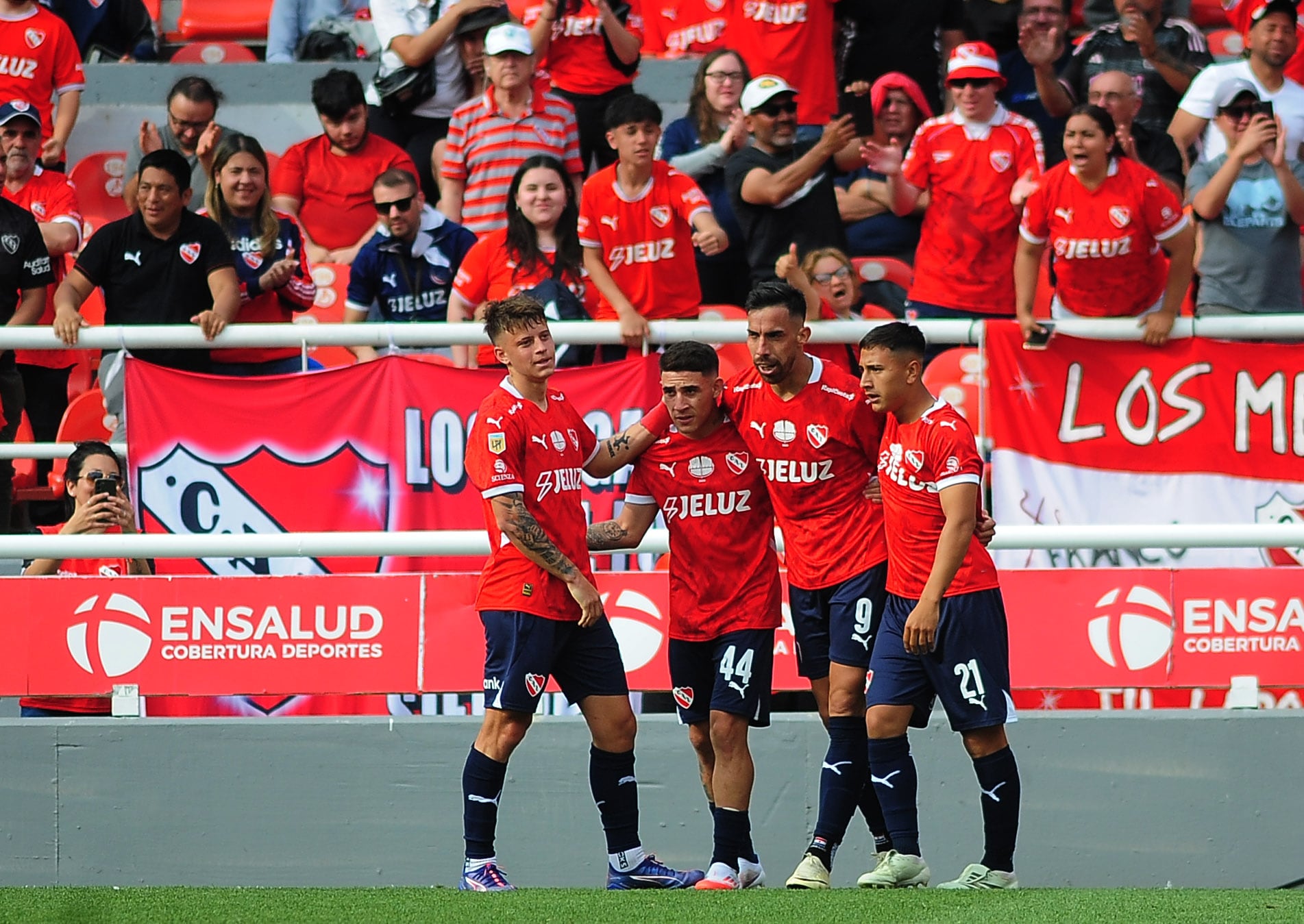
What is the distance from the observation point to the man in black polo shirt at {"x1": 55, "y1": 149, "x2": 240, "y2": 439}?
8508mm

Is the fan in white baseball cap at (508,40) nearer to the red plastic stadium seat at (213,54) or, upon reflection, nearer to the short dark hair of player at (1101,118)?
the short dark hair of player at (1101,118)

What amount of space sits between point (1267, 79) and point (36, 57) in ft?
24.8

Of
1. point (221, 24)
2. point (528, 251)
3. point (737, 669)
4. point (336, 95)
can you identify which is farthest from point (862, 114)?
point (221, 24)

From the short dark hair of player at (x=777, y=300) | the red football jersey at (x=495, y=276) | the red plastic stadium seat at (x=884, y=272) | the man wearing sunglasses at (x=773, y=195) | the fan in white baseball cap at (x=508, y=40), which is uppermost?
the fan in white baseball cap at (x=508, y=40)

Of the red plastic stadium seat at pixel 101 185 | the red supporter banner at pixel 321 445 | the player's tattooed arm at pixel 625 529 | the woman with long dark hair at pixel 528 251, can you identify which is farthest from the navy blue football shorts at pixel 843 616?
the red plastic stadium seat at pixel 101 185

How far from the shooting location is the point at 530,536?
244 inches

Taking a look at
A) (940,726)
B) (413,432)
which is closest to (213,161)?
(413,432)

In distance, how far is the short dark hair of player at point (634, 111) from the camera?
8695 millimetres

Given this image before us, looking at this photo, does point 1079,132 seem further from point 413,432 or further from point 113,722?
point 113,722

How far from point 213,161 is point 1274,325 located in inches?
207

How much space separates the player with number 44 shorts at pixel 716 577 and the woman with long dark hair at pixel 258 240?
9.14ft

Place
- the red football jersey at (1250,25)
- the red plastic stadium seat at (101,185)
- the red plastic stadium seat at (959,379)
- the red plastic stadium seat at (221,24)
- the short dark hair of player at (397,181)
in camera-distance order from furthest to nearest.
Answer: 1. the red plastic stadium seat at (221,24)
2. the red plastic stadium seat at (101,185)
3. the red football jersey at (1250,25)
4. the short dark hair of player at (397,181)
5. the red plastic stadium seat at (959,379)

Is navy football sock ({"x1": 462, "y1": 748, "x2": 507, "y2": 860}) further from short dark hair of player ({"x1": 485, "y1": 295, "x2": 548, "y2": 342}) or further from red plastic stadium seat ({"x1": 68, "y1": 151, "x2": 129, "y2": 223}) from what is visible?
→ red plastic stadium seat ({"x1": 68, "y1": 151, "x2": 129, "y2": 223})

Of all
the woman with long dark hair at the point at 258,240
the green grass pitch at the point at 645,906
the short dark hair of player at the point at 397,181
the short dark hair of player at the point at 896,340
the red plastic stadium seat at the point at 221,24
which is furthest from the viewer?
the red plastic stadium seat at the point at 221,24
